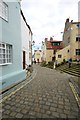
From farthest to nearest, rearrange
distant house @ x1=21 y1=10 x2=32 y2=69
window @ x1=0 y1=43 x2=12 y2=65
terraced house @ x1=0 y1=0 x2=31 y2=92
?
distant house @ x1=21 y1=10 x2=32 y2=69, window @ x1=0 y1=43 x2=12 y2=65, terraced house @ x1=0 y1=0 x2=31 y2=92

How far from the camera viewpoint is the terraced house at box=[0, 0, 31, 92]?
653 cm

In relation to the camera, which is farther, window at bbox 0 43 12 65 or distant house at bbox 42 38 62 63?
distant house at bbox 42 38 62 63

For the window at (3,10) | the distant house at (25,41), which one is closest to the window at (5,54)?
the window at (3,10)

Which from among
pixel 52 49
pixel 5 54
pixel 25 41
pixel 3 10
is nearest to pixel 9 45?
pixel 5 54

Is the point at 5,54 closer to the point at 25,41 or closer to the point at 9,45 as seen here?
the point at 9,45

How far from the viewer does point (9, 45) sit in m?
7.60

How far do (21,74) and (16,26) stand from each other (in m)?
3.98

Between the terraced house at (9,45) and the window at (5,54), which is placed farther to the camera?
the window at (5,54)

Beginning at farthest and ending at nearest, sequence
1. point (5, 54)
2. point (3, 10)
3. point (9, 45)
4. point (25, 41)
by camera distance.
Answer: point (25, 41)
point (9, 45)
point (5, 54)
point (3, 10)

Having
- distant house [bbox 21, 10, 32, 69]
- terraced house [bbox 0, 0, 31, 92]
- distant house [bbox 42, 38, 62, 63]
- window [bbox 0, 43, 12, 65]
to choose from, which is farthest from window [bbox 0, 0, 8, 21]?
distant house [bbox 42, 38, 62, 63]

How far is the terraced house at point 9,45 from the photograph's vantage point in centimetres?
653

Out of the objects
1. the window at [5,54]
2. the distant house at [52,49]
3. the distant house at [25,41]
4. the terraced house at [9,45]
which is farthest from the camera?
the distant house at [52,49]

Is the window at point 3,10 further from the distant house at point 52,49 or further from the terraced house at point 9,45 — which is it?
the distant house at point 52,49

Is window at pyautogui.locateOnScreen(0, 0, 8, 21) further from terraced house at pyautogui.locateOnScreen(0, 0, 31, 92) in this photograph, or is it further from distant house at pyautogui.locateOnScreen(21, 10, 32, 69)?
distant house at pyautogui.locateOnScreen(21, 10, 32, 69)
